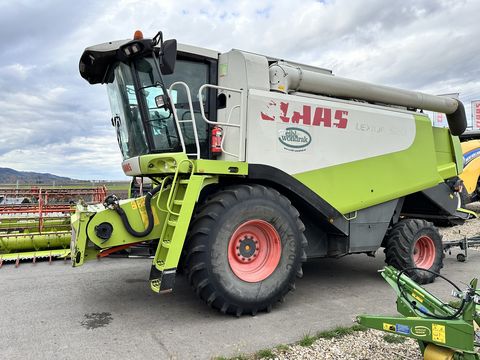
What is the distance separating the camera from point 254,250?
4.47m

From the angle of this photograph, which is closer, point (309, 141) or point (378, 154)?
point (309, 141)

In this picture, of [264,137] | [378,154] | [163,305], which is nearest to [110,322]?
[163,305]

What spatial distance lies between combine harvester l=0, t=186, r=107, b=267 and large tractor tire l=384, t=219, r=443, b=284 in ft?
17.1

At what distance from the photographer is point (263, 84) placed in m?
4.73

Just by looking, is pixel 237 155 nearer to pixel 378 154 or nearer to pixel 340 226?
pixel 340 226

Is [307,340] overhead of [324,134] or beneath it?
beneath

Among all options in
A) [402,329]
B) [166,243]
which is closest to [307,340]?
[402,329]

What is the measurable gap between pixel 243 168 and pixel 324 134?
52.3 inches

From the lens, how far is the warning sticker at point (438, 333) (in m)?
2.77

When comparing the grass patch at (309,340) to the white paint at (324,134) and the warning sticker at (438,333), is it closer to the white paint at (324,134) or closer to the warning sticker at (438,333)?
the warning sticker at (438,333)

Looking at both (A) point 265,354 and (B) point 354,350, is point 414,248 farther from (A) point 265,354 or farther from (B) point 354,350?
(A) point 265,354

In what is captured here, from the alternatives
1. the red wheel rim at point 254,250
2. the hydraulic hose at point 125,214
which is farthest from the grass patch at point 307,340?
the hydraulic hose at point 125,214

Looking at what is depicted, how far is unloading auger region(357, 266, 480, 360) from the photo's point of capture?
2.73 meters

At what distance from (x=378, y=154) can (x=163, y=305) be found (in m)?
3.48
